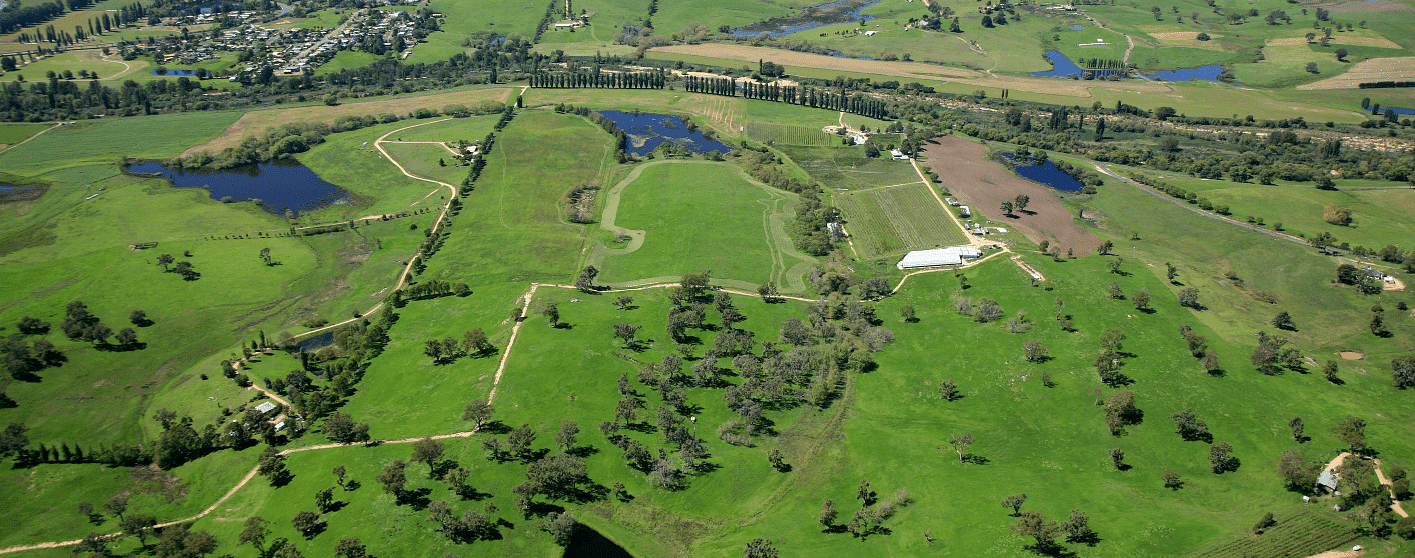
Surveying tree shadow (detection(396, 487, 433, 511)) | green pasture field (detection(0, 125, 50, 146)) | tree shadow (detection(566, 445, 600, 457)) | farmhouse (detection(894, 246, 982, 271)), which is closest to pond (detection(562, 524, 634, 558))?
tree shadow (detection(566, 445, 600, 457))

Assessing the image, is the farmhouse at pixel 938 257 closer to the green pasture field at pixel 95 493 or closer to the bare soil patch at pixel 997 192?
the bare soil patch at pixel 997 192

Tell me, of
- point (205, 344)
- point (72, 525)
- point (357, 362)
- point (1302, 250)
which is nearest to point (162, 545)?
point (72, 525)

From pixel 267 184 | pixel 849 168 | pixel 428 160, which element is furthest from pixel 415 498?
pixel 267 184

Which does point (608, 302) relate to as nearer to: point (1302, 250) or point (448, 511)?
point (448, 511)

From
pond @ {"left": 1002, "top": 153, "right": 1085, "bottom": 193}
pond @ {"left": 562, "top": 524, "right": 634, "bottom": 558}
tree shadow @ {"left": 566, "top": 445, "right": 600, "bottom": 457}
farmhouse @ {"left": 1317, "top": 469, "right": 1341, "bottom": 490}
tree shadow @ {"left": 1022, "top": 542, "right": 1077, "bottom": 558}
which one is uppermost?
pond @ {"left": 1002, "top": 153, "right": 1085, "bottom": 193}

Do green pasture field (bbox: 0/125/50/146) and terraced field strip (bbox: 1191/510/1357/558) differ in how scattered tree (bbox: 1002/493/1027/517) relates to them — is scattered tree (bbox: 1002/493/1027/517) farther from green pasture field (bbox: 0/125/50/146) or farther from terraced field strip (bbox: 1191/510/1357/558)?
green pasture field (bbox: 0/125/50/146)

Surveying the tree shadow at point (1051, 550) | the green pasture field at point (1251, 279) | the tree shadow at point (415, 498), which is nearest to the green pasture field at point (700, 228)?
the tree shadow at point (415, 498)

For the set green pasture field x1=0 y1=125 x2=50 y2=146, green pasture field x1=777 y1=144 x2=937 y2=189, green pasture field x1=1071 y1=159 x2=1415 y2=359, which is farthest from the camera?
green pasture field x1=0 y1=125 x2=50 y2=146
